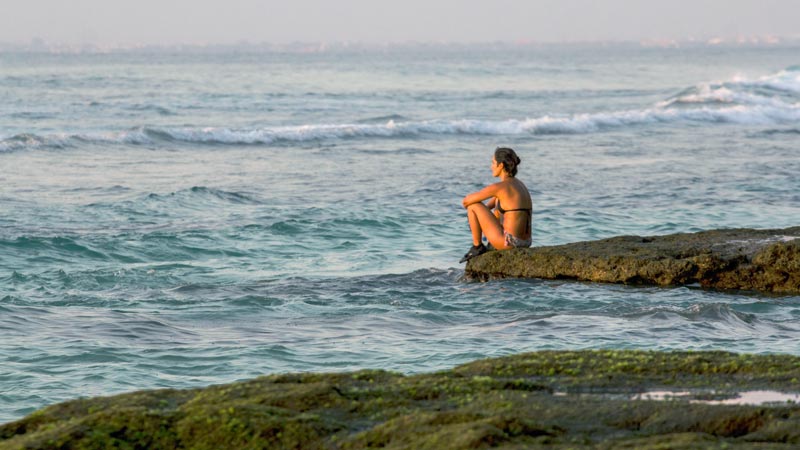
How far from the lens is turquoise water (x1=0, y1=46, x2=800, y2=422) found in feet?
26.8

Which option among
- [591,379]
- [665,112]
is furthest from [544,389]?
[665,112]

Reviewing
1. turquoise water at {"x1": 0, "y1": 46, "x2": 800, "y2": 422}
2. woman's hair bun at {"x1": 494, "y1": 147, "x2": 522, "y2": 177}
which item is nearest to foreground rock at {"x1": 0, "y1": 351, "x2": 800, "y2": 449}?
turquoise water at {"x1": 0, "y1": 46, "x2": 800, "y2": 422}

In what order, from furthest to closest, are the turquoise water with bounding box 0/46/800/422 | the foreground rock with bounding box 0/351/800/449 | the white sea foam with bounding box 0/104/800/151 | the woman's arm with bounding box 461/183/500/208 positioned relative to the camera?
the white sea foam with bounding box 0/104/800/151
the woman's arm with bounding box 461/183/500/208
the turquoise water with bounding box 0/46/800/422
the foreground rock with bounding box 0/351/800/449

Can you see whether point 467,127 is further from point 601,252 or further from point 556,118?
point 601,252

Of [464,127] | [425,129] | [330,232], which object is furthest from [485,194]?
[464,127]

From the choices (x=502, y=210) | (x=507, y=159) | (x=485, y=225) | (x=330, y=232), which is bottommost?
(x=330, y=232)

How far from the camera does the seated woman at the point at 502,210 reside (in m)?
10.9

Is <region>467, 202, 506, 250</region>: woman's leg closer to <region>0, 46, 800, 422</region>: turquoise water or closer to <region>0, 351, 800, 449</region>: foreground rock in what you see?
<region>0, 46, 800, 422</region>: turquoise water

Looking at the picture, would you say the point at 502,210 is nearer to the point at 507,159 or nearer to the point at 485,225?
the point at 485,225

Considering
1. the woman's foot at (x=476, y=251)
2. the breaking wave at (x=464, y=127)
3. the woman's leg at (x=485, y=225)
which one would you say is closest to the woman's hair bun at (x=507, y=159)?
the woman's leg at (x=485, y=225)

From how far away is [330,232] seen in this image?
14.8 meters

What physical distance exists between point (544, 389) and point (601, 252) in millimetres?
6015

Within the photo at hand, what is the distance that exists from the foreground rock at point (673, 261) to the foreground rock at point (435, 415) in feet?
17.0

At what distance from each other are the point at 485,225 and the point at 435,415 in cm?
705
